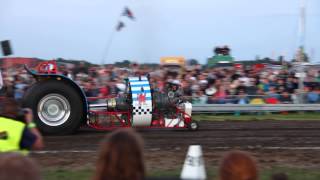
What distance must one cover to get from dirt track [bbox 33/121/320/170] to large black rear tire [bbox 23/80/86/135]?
1.01 feet

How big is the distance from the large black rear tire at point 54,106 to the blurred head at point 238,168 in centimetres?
882

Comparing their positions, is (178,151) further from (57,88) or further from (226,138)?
(57,88)

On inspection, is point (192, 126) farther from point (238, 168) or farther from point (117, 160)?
point (117, 160)

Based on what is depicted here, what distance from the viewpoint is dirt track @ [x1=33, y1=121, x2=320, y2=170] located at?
887 cm

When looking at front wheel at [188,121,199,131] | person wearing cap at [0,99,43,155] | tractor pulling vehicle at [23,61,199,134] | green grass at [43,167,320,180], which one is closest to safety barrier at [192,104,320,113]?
front wheel at [188,121,199,131]

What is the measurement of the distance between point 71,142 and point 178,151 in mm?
2428

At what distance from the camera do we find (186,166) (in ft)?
18.2

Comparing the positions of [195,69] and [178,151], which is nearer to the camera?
[178,151]

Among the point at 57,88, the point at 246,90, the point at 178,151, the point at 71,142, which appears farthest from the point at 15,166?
the point at 246,90

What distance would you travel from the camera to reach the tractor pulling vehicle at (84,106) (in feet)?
38.9

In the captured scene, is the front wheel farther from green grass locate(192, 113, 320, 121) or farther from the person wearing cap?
the person wearing cap

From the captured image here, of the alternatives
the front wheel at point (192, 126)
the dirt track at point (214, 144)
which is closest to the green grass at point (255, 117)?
the dirt track at point (214, 144)

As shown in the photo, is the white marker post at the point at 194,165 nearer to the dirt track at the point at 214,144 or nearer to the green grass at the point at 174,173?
the green grass at the point at 174,173

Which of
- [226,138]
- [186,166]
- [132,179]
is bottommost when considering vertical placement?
[226,138]
